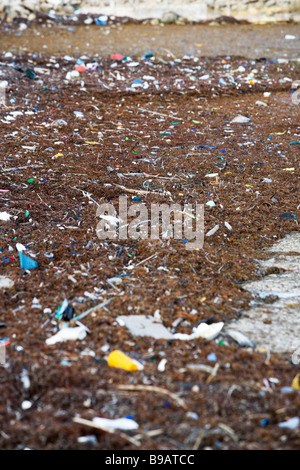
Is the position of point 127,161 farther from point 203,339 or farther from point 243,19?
point 243,19

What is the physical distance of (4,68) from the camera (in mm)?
5617

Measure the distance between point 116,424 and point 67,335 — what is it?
47cm

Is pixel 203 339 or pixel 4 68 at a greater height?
Answer: pixel 4 68

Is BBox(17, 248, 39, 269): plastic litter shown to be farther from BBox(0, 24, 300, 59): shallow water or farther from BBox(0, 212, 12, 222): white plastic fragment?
BBox(0, 24, 300, 59): shallow water

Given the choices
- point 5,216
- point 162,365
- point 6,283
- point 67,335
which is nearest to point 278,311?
point 162,365

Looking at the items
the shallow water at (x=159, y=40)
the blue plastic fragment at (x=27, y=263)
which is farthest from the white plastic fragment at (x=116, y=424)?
the shallow water at (x=159, y=40)

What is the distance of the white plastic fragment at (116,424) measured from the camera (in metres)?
1.50

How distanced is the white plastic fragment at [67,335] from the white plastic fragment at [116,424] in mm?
416

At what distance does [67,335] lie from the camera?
1.87 metres

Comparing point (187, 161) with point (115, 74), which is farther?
point (115, 74)

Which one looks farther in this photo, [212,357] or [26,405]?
[212,357]

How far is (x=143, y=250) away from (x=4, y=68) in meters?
4.06

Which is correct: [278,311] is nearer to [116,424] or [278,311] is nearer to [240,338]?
[240,338]
